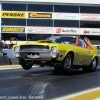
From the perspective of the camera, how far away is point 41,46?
9.69m

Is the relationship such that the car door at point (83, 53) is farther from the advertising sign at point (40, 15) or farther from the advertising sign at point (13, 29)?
the advertising sign at point (40, 15)

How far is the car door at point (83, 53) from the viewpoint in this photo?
35.7 feet

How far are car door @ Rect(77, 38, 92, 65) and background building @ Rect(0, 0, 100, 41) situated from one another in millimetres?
39665

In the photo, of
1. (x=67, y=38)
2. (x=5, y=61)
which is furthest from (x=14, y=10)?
(x=67, y=38)

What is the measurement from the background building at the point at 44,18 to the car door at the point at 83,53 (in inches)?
1562

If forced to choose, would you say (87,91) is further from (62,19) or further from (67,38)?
(62,19)

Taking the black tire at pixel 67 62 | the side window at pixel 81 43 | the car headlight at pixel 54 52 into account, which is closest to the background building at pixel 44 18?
the side window at pixel 81 43

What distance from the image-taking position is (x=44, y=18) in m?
51.5

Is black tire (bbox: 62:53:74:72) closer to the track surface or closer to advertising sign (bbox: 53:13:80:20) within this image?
the track surface

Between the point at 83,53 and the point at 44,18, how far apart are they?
4090cm

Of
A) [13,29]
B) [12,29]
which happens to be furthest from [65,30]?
[12,29]

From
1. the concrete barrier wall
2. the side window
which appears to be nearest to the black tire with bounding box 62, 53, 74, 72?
the side window

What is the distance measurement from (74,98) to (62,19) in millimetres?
46047

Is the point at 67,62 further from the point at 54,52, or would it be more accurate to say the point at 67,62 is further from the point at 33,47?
the point at 33,47
